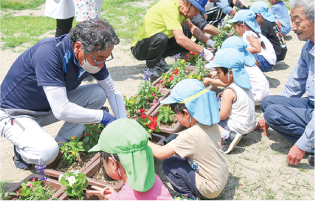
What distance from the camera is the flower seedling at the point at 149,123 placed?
2.54 m

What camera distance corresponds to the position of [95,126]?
2.34m

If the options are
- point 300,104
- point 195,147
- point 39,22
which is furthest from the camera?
point 39,22

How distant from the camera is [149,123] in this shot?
8.52ft

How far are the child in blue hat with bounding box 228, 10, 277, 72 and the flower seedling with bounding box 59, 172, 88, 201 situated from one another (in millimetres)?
2962

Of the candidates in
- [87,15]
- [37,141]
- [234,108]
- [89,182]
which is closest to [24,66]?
[37,141]

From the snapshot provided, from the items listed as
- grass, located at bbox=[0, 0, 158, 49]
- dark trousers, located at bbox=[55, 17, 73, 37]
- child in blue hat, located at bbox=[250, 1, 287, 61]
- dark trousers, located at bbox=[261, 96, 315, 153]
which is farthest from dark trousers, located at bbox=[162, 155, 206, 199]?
grass, located at bbox=[0, 0, 158, 49]

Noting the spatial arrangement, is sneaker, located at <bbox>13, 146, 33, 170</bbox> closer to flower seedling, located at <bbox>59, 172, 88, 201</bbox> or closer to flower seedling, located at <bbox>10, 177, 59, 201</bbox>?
flower seedling, located at <bbox>10, 177, 59, 201</bbox>

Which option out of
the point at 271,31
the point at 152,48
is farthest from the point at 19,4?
the point at 271,31

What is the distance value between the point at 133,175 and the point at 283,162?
1.77 metres

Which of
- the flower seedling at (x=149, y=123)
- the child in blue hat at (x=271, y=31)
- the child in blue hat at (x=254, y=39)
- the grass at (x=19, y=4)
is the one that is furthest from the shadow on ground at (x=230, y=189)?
the grass at (x=19, y=4)

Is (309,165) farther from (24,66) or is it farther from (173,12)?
(24,66)

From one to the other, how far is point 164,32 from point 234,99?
5.80 ft

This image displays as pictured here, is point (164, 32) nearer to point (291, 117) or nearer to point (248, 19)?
point (248, 19)

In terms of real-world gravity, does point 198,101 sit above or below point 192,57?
above
